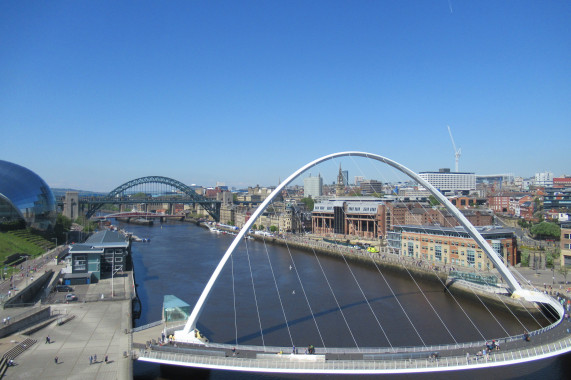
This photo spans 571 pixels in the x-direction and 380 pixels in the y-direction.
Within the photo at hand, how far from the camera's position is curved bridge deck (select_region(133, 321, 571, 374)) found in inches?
534

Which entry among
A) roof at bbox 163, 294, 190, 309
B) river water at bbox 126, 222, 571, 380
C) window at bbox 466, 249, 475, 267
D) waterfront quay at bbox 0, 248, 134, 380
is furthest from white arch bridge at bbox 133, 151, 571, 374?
window at bbox 466, 249, 475, 267

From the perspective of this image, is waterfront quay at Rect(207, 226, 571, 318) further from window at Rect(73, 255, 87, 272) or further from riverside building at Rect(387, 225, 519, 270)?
window at Rect(73, 255, 87, 272)

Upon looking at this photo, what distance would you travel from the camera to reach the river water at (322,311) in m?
19.2

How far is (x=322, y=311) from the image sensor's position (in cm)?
2448

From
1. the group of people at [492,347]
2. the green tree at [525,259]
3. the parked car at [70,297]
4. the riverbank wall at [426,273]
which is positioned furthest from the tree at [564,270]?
the parked car at [70,297]

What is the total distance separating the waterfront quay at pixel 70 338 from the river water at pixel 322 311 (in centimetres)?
172

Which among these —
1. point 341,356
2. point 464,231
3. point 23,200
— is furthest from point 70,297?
point 464,231

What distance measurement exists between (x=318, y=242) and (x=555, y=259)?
2838 centimetres

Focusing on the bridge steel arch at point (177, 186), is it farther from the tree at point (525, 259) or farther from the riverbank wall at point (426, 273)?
the tree at point (525, 259)

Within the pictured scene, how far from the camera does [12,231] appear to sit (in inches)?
1689

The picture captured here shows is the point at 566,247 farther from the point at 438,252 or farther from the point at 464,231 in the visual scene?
the point at 438,252

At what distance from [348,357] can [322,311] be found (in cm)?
1036

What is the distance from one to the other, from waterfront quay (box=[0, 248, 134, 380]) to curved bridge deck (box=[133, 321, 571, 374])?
4.06 ft

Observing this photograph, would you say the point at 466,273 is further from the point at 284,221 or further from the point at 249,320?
the point at 284,221
